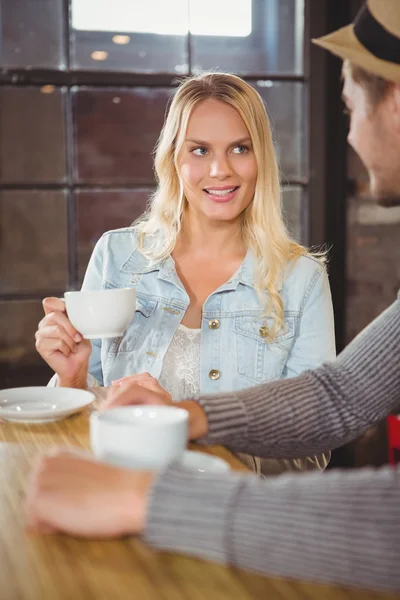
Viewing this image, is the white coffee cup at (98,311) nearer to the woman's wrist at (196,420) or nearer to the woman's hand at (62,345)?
the woman's hand at (62,345)

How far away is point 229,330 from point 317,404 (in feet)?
2.31

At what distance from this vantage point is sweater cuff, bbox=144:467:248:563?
2.86 ft

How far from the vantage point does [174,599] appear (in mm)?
783

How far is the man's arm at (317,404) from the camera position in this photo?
1.31 m

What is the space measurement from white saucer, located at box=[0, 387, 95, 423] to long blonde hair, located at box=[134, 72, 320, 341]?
0.72 m

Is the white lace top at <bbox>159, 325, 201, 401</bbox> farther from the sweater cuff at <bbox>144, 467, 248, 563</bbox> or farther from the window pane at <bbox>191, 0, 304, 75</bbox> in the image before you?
the window pane at <bbox>191, 0, 304, 75</bbox>

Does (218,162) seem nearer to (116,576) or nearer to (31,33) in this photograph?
(31,33)

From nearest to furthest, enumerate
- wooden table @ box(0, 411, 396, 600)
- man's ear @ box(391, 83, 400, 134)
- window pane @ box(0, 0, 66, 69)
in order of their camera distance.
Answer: wooden table @ box(0, 411, 396, 600)
man's ear @ box(391, 83, 400, 134)
window pane @ box(0, 0, 66, 69)

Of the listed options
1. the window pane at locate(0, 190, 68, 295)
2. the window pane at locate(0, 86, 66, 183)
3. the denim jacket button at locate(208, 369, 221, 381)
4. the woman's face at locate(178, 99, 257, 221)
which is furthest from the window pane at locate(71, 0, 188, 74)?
the denim jacket button at locate(208, 369, 221, 381)

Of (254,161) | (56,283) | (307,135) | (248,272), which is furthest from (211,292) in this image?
(307,135)

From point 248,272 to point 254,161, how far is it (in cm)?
33

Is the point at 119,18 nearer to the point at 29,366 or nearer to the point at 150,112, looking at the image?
the point at 150,112

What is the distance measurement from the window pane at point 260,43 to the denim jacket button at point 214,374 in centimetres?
170

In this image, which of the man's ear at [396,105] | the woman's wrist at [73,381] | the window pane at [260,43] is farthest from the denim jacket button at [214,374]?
the window pane at [260,43]
